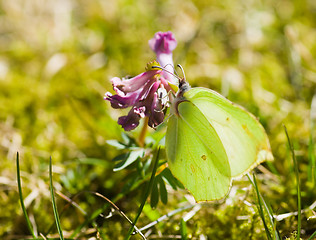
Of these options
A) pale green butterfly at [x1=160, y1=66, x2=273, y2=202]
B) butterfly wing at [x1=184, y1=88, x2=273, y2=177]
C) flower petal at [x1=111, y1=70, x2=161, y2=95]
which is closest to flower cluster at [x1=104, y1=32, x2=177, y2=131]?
flower petal at [x1=111, y1=70, x2=161, y2=95]

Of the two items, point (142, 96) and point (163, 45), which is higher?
point (163, 45)

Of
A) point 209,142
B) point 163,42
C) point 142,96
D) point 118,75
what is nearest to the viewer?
point 209,142

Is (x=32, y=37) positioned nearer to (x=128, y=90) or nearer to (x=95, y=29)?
(x=95, y=29)

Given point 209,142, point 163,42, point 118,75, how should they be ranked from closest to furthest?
point 209,142, point 163,42, point 118,75

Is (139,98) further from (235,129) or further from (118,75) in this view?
(118,75)

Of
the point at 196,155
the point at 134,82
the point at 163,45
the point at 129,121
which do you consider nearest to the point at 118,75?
the point at 163,45

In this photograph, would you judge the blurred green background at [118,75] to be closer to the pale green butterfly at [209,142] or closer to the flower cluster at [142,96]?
the pale green butterfly at [209,142]

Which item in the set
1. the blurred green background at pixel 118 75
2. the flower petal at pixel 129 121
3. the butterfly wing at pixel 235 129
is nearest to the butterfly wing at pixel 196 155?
the butterfly wing at pixel 235 129

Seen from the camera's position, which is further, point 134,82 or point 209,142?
point 134,82
